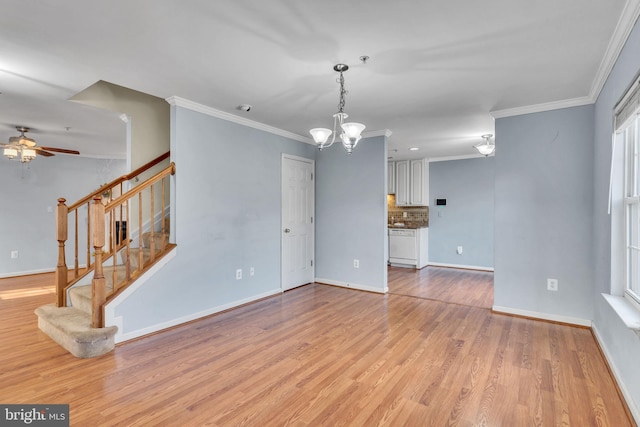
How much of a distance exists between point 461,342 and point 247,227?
109 inches

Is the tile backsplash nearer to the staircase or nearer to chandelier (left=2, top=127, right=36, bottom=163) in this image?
the staircase

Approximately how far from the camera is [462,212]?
680 centimetres

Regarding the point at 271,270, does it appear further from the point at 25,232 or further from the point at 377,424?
the point at 25,232

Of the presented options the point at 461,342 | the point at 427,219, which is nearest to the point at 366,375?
the point at 461,342

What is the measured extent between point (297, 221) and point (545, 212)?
3.22m

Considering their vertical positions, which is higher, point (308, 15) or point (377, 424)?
point (308, 15)

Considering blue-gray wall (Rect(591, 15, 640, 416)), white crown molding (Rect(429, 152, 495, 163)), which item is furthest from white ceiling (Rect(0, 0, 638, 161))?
white crown molding (Rect(429, 152, 495, 163))

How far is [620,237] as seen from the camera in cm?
245

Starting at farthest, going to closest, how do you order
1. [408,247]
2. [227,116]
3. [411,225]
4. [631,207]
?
[411,225] → [408,247] → [227,116] → [631,207]

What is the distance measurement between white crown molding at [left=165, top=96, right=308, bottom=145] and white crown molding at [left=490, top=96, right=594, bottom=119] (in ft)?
8.83

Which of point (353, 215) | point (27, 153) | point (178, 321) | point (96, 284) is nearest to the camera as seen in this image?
point (96, 284)

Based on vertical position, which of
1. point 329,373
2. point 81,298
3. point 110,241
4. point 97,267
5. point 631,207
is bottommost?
point 329,373

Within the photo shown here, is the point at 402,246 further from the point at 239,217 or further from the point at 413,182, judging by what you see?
the point at 239,217

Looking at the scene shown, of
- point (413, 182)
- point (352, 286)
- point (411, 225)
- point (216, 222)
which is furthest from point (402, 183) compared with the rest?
point (216, 222)
